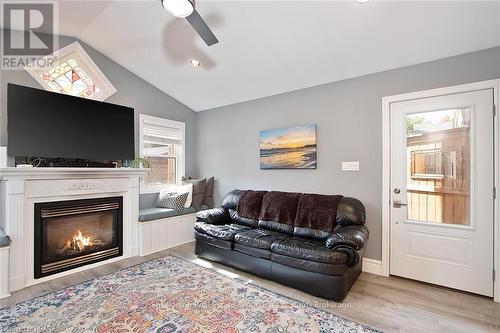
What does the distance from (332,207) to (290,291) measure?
1.16 m

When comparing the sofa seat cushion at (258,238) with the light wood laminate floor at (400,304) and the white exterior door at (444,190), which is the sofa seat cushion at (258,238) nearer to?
the light wood laminate floor at (400,304)

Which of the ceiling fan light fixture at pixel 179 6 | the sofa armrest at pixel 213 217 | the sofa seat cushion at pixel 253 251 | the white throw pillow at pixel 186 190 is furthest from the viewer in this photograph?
the white throw pillow at pixel 186 190

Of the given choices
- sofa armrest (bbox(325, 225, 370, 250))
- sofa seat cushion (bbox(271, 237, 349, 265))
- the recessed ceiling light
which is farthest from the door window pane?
the recessed ceiling light

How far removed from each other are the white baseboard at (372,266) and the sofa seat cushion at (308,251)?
0.80m

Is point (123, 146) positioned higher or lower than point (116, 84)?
lower

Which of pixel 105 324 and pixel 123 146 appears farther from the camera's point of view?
pixel 123 146

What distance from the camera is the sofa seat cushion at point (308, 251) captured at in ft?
7.73

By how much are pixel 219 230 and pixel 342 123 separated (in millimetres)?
2303

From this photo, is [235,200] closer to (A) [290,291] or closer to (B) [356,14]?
(A) [290,291]

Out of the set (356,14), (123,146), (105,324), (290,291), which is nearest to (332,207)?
(290,291)

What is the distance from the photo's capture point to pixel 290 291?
2604 millimetres

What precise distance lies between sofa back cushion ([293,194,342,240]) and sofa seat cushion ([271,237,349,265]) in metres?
0.22

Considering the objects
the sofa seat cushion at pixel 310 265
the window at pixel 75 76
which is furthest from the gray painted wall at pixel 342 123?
the window at pixel 75 76

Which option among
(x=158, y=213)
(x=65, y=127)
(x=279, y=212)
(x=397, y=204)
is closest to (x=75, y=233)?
(x=158, y=213)
